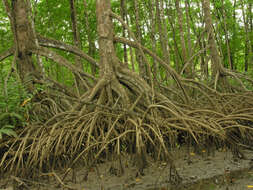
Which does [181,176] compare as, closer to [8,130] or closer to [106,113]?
[106,113]

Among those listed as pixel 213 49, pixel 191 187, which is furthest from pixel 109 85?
pixel 213 49

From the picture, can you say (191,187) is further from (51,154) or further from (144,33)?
(144,33)

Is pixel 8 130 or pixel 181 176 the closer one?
pixel 181 176

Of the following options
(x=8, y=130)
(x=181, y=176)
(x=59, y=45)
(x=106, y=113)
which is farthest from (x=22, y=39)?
(x=181, y=176)

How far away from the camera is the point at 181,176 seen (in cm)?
307

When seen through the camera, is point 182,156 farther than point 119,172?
Yes

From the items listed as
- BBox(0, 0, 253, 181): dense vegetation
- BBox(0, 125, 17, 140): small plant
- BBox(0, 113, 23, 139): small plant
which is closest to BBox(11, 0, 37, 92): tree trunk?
BBox(0, 0, 253, 181): dense vegetation

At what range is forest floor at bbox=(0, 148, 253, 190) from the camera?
2805mm

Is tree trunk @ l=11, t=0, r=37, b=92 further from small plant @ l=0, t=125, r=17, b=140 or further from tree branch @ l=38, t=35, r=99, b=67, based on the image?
small plant @ l=0, t=125, r=17, b=140

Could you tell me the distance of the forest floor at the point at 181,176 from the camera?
2.80 metres

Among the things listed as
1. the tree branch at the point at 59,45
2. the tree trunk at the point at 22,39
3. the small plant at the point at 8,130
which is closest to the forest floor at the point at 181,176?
the small plant at the point at 8,130

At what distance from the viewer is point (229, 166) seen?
3.26 meters

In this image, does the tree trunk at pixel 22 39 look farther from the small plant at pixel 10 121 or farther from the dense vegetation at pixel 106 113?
the small plant at pixel 10 121

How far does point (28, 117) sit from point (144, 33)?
13.9 m
